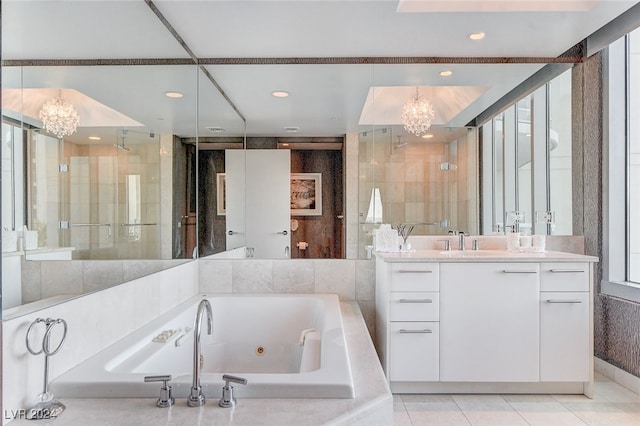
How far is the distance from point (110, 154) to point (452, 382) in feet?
7.82

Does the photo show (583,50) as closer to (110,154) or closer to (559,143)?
(559,143)

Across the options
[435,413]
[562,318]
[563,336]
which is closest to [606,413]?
[563,336]

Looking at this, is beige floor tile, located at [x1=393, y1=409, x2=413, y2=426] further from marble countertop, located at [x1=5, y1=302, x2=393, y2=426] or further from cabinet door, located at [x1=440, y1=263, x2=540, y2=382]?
marble countertop, located at [x1=5, y1=302, x2=393, y2=426]

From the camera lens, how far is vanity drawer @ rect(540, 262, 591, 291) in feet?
8.65

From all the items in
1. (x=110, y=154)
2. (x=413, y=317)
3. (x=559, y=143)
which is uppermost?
(x=559, y=143)

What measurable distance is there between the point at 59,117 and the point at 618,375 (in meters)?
3.58

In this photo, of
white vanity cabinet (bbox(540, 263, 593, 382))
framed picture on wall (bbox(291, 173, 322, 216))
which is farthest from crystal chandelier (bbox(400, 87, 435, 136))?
white vanity cabinet (bbox(540, 263, 593, 382))

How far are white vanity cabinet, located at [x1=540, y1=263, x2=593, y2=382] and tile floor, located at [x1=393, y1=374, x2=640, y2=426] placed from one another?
177 mm

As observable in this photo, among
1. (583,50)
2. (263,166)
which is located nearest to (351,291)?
(263,166)

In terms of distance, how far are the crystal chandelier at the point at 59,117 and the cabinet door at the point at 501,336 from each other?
224 cm

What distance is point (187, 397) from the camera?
4.44 feet

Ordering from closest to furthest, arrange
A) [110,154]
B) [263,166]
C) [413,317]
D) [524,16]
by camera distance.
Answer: [110,154], [524,16], [413,317], [263,166]

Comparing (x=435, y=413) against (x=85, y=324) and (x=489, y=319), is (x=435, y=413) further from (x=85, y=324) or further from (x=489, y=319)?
(x=85, y=324)

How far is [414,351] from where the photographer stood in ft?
8.64
